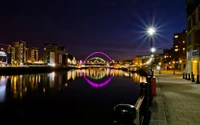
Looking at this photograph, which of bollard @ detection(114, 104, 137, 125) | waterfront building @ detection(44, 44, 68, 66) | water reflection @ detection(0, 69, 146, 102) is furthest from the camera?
waterfront building @ detection(44, 44, 68, 66)

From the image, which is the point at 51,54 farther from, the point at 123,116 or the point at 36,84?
the point at 123,116

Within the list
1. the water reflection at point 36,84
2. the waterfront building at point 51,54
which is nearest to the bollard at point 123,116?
the water reflection at point 36,84

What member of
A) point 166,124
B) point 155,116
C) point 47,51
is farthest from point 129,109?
point 47,51

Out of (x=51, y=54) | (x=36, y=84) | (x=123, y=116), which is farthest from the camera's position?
(x=51, y=54)

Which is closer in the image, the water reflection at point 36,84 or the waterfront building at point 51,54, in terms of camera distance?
the water reflection at point 36,84

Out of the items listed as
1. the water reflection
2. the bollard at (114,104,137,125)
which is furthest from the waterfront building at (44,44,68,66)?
the bollard at (114,104,137,125)

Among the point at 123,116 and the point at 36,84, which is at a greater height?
the point at 123,116

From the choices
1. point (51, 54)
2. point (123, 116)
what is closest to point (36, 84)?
point (123, 116)

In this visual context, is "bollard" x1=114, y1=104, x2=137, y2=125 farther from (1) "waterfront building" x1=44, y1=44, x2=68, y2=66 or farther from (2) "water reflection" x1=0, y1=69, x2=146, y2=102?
(1) "waterfront building" x1=44, y1=44, x2=68, y2=66

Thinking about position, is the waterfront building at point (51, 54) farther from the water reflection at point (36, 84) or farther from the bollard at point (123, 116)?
the bollard at point (123, 116)

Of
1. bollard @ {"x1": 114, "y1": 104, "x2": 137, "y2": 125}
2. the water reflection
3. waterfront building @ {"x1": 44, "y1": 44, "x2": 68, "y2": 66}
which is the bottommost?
the water reflection

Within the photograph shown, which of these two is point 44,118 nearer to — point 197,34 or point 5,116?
point 5,116

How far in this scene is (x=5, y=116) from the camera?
15055 mm

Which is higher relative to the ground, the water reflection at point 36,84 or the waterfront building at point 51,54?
the waterfront building at point 51,54
